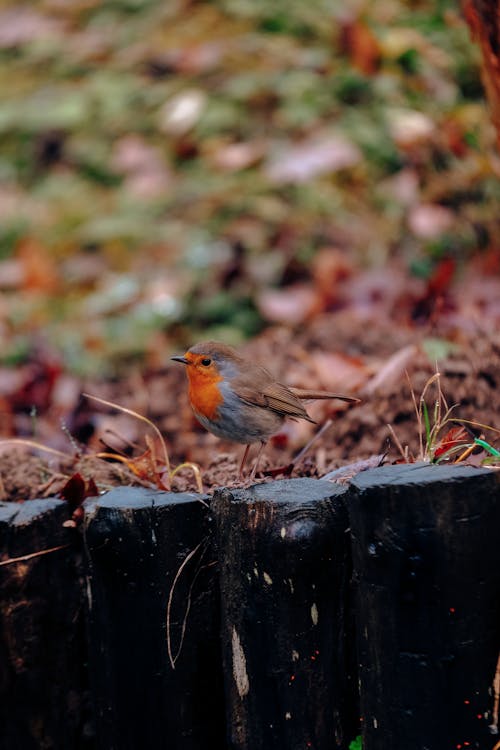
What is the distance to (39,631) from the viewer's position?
2270mm

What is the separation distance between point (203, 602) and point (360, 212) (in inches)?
143

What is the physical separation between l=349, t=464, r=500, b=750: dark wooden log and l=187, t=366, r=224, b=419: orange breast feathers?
3.31ft

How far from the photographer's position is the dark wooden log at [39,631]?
2258 mm

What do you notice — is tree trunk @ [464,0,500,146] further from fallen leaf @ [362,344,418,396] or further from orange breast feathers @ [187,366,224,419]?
orange breast feathers @ [187,366,224,419]

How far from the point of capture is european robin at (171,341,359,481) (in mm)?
2672

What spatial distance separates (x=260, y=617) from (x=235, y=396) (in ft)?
2.87

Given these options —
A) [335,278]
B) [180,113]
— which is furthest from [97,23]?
[335,278]

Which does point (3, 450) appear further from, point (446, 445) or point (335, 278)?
point (335, 278)

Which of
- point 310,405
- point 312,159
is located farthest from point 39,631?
point 312,159

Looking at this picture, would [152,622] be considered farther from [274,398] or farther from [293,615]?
[274,398]

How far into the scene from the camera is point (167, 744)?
2.16m

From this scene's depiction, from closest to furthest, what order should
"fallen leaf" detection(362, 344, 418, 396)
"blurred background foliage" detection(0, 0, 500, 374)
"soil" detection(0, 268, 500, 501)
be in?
"soil" detection(0, 268, 500, 501) < "fallen leaf" detection(362, 344, 418, 396) < "blurred background foliage" detection(0, 0, 500, 374)

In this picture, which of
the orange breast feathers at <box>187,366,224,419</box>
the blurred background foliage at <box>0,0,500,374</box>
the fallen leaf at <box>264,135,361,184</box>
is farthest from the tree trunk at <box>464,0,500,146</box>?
the fallen leaf at <box>264,135,361,184</box>

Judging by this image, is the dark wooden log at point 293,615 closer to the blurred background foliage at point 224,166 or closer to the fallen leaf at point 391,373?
the fallen leaf at point 391,373
